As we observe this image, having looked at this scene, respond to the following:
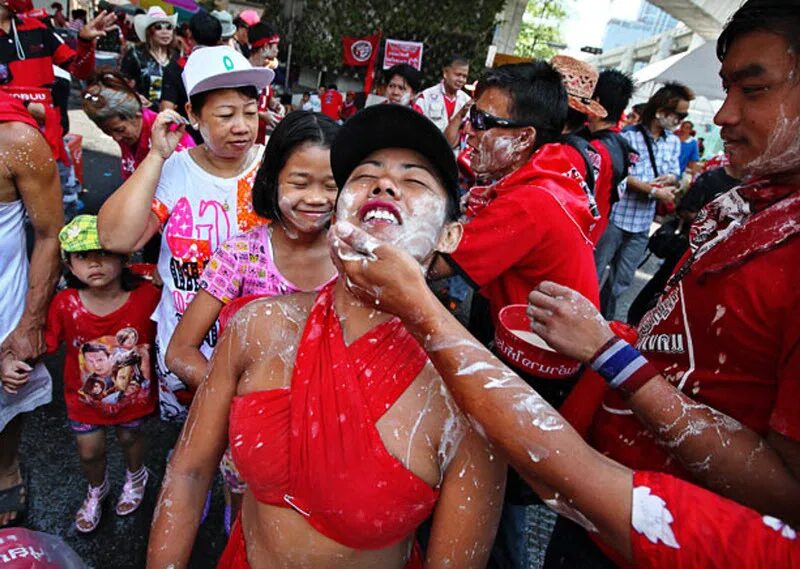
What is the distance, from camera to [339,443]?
1.24m

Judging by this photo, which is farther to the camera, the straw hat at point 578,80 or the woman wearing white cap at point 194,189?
the straw hat at point 578,80

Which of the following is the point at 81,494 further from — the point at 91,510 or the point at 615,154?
the point at 615,154

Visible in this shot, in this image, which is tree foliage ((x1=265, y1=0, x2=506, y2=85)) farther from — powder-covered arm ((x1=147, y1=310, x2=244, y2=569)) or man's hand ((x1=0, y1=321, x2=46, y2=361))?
powder-covered arm ((x1=147, y1=310, x2=244, y2=569))

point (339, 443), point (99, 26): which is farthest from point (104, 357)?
point (99, 26)

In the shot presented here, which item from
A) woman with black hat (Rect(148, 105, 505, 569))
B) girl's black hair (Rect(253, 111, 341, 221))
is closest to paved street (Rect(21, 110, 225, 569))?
woman with black hat (Rect(148, 105, 505, 569))

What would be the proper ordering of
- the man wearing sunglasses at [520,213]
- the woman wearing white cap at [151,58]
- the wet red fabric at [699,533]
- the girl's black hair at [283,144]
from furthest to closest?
the woman wearing white cap at [151,58], the man wearing sunglasses at [520,213], the girl's black hair at [283,144], the wet red fabric at [699,533]

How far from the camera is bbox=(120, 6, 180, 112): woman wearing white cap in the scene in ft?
19.7

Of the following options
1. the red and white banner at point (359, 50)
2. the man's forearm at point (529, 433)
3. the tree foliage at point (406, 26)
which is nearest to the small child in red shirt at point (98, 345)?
the man's forearm at point (529, 433)

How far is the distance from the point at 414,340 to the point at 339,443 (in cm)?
32

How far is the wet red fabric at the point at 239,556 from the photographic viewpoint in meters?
1.48

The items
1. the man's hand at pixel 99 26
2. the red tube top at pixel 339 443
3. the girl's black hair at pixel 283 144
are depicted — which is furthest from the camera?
the man's hand at pixel 99 26

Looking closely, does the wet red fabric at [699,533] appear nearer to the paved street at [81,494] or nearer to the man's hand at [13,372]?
the paved street at [81,494]

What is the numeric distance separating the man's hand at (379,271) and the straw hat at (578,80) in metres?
3.11

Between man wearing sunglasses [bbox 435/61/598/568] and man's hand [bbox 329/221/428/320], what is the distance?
760 mm
